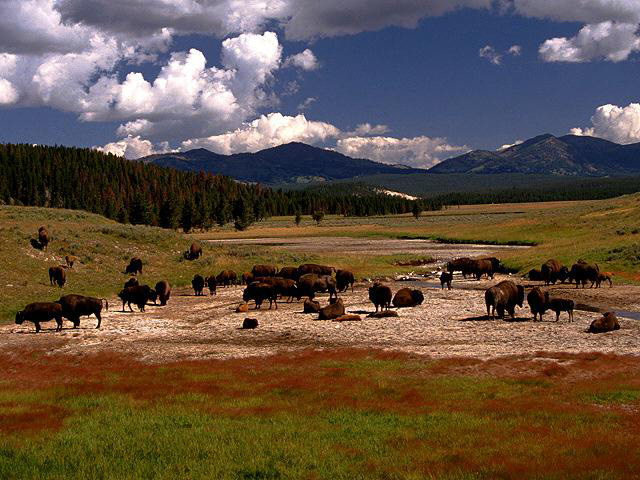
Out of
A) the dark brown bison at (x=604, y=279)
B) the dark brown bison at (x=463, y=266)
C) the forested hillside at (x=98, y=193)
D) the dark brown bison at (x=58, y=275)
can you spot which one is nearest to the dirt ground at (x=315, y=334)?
the dark brown bison at (x=604, y=279)

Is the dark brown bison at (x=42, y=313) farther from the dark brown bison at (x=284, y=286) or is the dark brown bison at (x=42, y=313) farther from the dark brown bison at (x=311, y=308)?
the dark brown bison at (x=284, y=286)

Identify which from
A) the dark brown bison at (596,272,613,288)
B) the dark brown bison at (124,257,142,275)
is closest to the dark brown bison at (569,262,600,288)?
the dark brown bison at (596,272,613,288)

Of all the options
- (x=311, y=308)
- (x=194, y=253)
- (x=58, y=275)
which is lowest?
(x=311, y=308)

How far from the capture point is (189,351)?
27.1 meters

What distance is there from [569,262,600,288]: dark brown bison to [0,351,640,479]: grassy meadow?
28.0 m

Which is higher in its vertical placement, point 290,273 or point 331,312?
point 290,273

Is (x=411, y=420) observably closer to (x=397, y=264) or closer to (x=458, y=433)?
(x=458, y=433)

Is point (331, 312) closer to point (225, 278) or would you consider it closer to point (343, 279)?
point (343, 279)

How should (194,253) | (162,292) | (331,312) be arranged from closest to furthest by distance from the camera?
(331,312) → (162,292) → (194,253)

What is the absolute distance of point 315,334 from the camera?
31.3 metres

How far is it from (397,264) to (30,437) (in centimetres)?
6028

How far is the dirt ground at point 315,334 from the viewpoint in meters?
26.6

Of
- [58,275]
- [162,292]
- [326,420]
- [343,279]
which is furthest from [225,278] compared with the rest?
[326,420]

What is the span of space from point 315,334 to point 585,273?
94.5 feet
